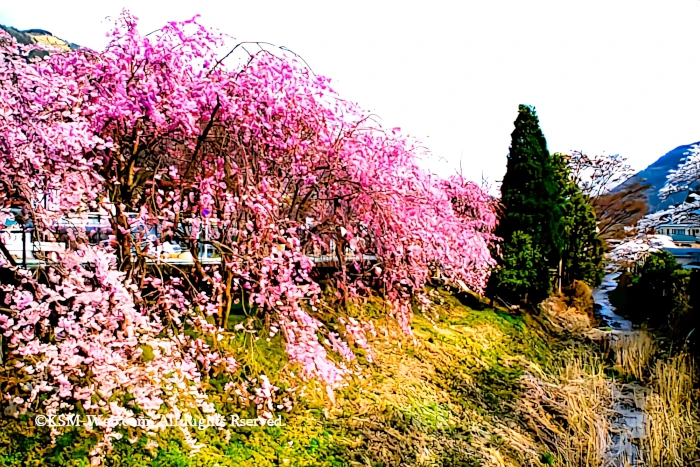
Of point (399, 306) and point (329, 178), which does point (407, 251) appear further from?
point (329, 178)

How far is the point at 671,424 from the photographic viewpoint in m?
2.54

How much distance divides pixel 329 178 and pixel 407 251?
54 centimetres

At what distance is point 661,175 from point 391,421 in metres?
4.20

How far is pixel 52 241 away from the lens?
5.52 feet

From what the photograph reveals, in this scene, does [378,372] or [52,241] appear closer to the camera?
[52,241]

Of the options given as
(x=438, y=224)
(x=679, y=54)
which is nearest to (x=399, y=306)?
(x=438, y=224)

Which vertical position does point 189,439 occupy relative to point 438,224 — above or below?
below

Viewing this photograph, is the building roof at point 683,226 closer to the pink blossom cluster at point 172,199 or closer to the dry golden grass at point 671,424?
the dry golden grass at point 671,424

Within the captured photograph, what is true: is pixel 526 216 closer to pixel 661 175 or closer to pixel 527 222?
pixel 527 222

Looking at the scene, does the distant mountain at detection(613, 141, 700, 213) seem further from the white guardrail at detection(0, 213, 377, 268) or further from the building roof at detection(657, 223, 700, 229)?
the white guardrail at detection(0, 213, 377, 268)

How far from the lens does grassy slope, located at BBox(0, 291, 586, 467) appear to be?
166 cm

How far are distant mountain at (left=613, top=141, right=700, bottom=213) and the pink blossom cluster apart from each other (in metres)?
3.51

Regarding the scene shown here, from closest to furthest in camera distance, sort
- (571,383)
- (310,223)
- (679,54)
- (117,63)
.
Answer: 1. (117,63)
2. (310,223)
3. (571,383)
4. (679,54)

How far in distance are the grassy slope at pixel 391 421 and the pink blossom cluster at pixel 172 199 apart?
135 millimetres
